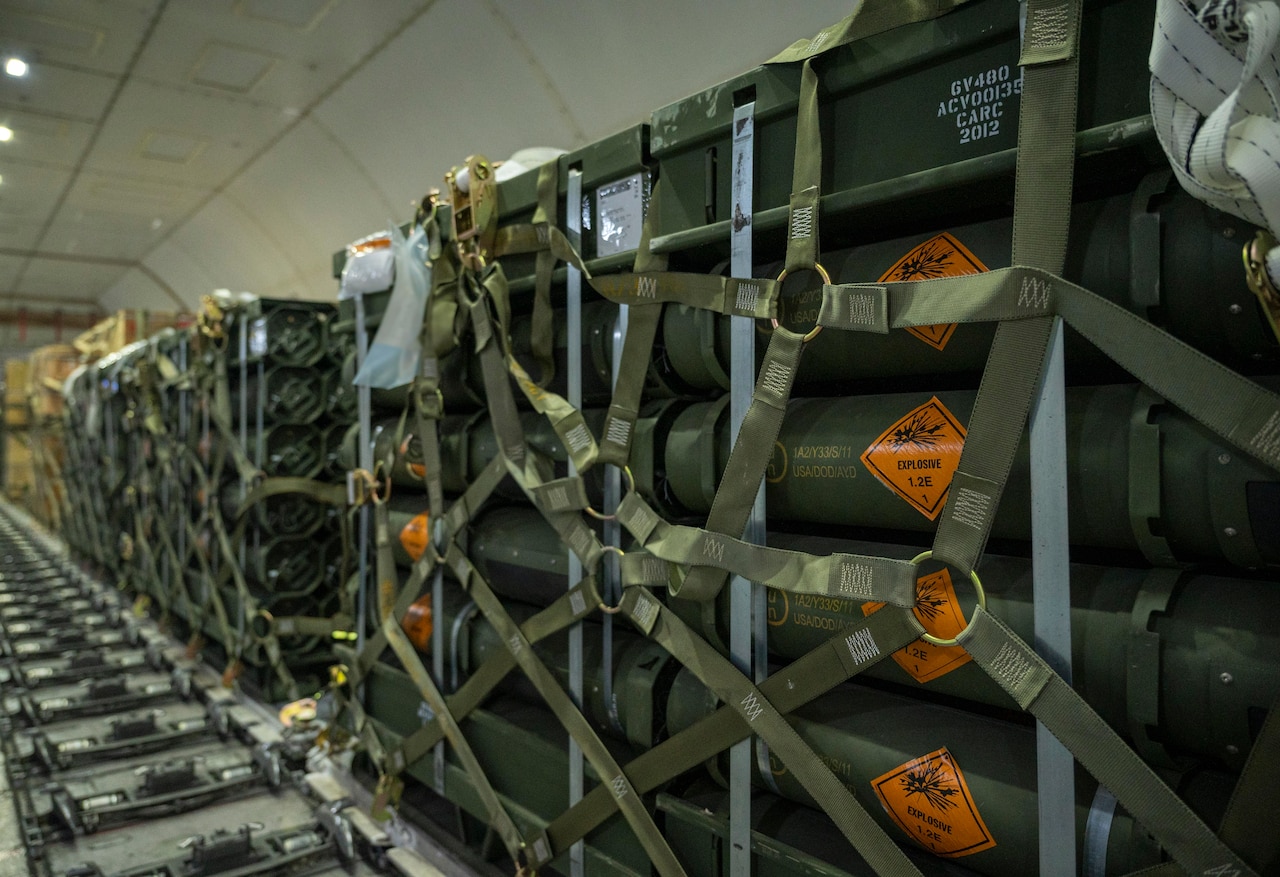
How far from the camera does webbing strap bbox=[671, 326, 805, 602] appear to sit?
1.89 meters

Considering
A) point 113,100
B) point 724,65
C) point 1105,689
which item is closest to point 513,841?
point 1105,689

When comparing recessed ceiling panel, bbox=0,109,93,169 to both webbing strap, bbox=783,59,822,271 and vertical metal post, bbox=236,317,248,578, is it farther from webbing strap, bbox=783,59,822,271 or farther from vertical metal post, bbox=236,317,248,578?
webbing strap, bbox=783,59,822,271

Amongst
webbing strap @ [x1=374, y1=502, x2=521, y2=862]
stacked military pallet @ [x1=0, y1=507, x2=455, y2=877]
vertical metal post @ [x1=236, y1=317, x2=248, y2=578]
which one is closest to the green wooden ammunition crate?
webbing strap @ [x1=374, y1=502, x2=521, y2=862]

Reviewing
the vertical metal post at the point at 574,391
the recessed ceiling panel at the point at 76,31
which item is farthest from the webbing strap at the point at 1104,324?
the recessed ceiling panel at the point at 76,31

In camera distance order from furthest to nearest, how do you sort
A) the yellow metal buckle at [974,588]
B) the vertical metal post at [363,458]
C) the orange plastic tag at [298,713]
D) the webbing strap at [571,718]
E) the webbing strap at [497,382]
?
the orange plastic tag at [298,713]
the vertical metal post at [363,458]
the webbing strap at [497,382]
the webbing strap at [571,718]
the yellow metal buckle at [974,588]

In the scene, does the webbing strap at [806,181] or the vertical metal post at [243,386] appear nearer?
the webbing strap at [806,181]

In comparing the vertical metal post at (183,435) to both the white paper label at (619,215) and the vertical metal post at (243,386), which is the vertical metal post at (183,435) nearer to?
the vertical metal post at (243,386)

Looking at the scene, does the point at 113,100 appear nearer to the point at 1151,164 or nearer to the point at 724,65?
the point at 724,65

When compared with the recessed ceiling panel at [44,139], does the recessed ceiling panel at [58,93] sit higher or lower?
higher

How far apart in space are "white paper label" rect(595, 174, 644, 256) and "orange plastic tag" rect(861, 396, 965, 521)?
919mm

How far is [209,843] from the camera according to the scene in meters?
3.41

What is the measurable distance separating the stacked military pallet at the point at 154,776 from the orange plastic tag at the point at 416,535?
1.14 meters

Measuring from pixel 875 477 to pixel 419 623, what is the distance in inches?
84.8

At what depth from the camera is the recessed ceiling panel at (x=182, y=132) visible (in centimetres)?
844
